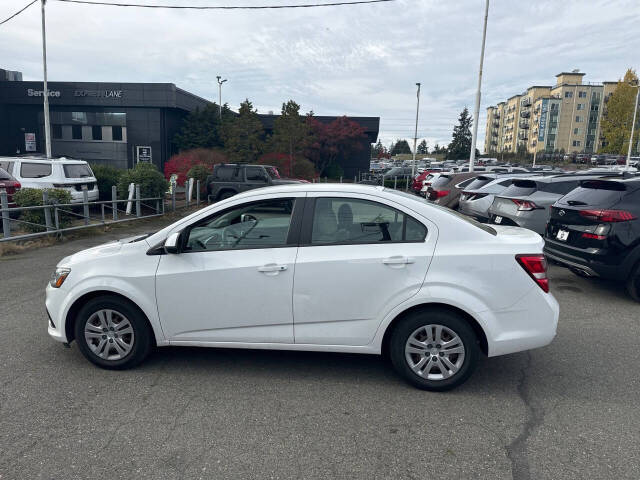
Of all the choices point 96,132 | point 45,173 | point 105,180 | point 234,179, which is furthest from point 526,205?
point 96,132

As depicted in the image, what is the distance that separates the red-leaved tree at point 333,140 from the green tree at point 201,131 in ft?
27.2

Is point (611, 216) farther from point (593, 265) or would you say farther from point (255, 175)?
point (255, 175)

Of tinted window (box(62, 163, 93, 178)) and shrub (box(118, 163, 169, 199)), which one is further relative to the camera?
shrub (box(118, 163, 169, 199))

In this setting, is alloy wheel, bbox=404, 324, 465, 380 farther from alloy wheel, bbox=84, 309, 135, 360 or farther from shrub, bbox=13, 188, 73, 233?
shrub, bbox=13, 188, 73, 233

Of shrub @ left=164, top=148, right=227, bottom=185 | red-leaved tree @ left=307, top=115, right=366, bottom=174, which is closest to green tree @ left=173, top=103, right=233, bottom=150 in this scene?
red-leaved tree @ left=307, top=115, right=366, bottom=174

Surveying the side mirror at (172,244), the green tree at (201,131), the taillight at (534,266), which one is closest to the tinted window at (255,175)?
the side mirror at (172,244)

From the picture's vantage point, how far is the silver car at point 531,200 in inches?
340

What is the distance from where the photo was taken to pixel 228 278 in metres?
3.82

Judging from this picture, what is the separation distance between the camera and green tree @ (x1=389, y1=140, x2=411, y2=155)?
499ft

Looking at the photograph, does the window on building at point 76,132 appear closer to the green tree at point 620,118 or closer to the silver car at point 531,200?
the silver car at point 531,200

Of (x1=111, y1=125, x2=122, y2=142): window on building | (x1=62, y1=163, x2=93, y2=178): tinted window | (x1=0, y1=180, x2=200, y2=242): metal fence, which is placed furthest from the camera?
(x1=111, y1=125, x2=122, y2=142): window on building

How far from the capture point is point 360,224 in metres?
3.85

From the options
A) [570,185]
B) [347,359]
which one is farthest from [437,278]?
[570,185]

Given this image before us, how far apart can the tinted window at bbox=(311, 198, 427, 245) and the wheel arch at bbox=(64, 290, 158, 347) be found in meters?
1.63
